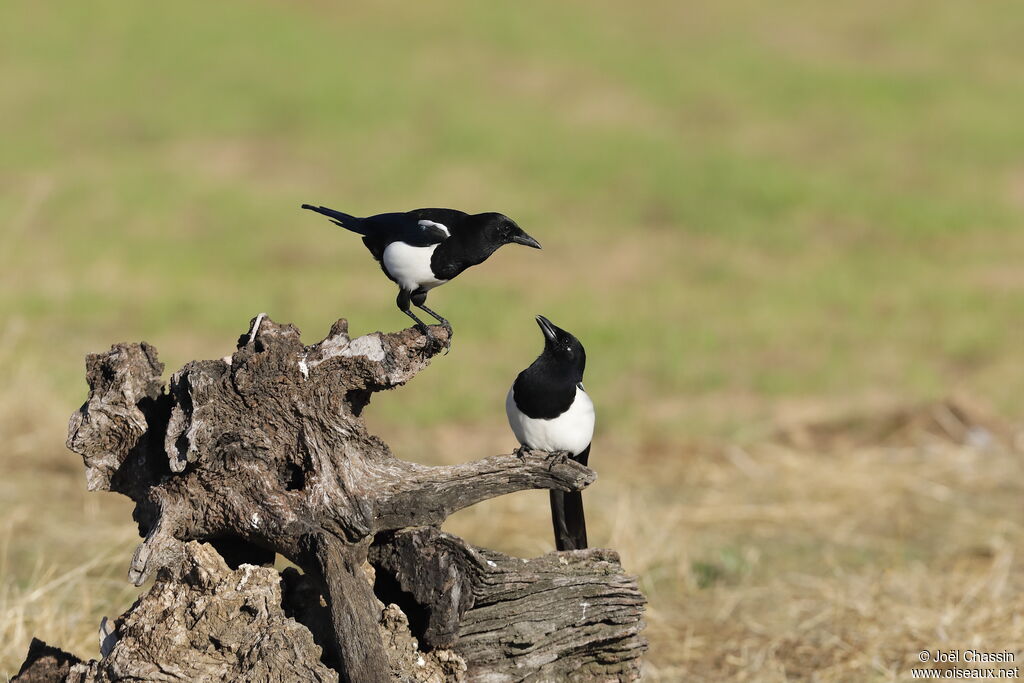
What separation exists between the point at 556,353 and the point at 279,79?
1920 cm

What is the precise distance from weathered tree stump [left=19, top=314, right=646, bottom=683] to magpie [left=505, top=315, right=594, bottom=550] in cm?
14

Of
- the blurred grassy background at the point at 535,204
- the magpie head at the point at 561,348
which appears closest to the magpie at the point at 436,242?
the magpie head at the point at 561,348

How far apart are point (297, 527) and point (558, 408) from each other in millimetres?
896

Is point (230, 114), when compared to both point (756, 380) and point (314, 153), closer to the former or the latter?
point (314, 153)

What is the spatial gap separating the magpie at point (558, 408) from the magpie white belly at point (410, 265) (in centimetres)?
43

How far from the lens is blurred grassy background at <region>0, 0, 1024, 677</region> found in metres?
8.95

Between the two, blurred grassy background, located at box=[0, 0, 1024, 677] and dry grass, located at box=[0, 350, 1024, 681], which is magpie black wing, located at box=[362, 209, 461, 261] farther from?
blurred grassy background, located at box=[0, 0, 1024, 677]

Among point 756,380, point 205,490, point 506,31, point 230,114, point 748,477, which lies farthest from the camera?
point 506,31

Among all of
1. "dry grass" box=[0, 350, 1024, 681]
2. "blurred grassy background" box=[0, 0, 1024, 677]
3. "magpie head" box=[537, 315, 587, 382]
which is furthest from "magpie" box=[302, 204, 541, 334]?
"blurred grassy background" box=[0, 0, 1024, 677]

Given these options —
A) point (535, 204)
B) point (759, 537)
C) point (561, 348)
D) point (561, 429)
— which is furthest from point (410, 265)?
point (535, 204)

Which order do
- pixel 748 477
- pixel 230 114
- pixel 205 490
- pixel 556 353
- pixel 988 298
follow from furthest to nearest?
pixel 230 114 → pixel 988 298 → pixel 748 477 → pixel 556 353 → pixel 205 490

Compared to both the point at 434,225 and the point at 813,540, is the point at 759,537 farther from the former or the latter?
the point at 434,225

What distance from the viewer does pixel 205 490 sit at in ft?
11.7

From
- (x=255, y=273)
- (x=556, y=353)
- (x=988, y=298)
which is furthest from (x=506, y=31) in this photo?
(x=556, y=353)
